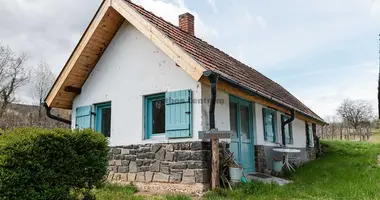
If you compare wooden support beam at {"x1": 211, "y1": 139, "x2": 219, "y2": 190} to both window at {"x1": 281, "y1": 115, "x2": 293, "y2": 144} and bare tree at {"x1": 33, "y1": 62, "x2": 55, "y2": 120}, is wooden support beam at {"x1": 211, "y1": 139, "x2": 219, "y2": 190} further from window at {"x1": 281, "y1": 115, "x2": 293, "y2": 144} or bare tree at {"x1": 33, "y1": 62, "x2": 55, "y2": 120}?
bare tree at {"x1": 33, "y1": 62, "x2": 55, "y2": 120}

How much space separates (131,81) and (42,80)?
21730 millimetres

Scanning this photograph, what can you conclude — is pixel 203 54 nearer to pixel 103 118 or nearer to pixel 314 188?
pixel 103 118

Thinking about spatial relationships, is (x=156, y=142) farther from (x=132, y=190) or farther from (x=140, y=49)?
(x=140, y=49)

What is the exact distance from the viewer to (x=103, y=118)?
9.03 m

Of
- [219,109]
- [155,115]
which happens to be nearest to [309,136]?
[219,109]

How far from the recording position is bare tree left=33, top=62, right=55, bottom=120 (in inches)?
1046

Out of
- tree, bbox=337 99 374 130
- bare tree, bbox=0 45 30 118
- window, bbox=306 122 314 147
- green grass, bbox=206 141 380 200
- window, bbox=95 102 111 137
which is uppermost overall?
bare tree, bbox=0 45 30 118

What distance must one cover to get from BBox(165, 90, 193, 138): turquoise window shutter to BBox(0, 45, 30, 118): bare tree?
857 inches

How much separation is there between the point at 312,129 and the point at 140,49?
35.0 feet

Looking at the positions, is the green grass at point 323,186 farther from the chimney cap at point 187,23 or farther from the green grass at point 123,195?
the chimney cap at point 187,23

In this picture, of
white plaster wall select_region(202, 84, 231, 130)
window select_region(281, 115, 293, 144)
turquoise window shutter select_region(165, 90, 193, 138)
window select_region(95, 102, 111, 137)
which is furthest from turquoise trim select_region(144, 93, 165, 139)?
window select_region(281, 115, 293, 144)

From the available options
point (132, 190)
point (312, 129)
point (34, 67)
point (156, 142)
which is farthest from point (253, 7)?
point (34, 67)

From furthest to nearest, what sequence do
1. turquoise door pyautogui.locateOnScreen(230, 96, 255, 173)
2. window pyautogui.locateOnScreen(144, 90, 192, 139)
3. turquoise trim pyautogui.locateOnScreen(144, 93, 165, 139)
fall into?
turquoise door pyautogui.locateOnScreen(230, 96, 255, 173) < turquoise trim pyautogui.locateOnScreen(144, 93, 165, 139) < window pyautogui.locateOnScreen(144, 90, 192, 139)

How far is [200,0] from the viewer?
910 centimetres
